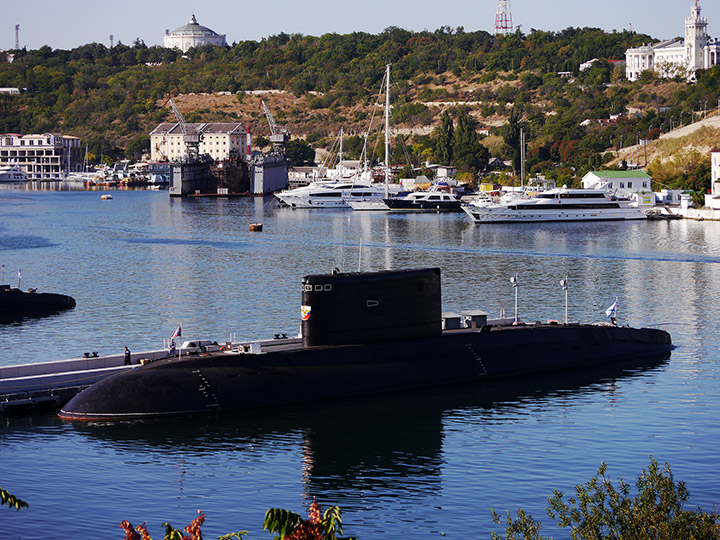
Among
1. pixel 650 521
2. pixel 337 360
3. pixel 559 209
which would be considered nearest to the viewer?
pixel 650 521

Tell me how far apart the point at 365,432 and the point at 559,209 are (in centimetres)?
9677

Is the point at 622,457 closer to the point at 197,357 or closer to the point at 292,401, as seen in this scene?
the point at 292,401

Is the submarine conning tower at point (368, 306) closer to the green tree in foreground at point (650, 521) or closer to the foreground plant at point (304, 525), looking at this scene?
the green tree in foreground at point (650, 521)

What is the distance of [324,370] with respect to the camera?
38.3 meters

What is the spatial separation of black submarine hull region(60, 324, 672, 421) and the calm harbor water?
23.5 inches

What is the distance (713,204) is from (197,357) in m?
105

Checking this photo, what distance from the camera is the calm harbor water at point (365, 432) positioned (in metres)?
28.9

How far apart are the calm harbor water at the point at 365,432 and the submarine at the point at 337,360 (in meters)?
0.68

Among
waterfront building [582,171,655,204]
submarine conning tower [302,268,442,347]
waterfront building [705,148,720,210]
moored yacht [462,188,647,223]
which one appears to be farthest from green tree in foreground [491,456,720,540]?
waterfront building [582,171,655,204]

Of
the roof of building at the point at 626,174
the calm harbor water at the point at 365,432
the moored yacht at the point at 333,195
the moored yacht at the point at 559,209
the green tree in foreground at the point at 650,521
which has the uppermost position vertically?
the roof of building at the point at 626,174

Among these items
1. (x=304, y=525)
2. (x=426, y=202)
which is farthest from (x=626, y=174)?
(x=304, y=525)

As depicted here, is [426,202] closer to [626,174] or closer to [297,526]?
[626,174]

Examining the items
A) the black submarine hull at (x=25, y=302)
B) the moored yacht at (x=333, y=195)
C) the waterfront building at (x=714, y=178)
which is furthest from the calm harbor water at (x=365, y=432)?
the moored yacht at (x=333, y=195)

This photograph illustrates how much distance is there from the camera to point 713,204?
130 meters
